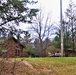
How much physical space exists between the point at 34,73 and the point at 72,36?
114 feet

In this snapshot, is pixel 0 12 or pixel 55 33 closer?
pixel 0 12

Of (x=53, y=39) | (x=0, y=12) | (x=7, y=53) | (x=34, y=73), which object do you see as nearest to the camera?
(x=7, y=53)

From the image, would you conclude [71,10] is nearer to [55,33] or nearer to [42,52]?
[55,33]

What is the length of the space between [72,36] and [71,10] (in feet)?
15.9

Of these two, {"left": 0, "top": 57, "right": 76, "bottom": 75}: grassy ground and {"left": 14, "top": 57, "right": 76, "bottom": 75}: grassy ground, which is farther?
{"left": 14, "top": 57, "right": 76, "bottom": 75}: grassy ground

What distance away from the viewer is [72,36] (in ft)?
158

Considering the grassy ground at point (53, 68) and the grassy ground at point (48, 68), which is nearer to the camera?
the grassy ground at point (48, 68)

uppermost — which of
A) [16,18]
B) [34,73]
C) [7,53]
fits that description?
[16,18]

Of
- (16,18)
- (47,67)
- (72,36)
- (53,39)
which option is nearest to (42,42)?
(53,39)

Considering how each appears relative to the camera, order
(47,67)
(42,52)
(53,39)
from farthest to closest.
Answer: (53,39), (42,52), (47,67)

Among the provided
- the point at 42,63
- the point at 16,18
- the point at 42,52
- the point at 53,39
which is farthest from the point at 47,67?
the point at 53,39

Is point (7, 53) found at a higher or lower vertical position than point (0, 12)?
lower

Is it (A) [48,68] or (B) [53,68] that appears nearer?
(A) [48,68]

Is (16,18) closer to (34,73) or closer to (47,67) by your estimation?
(47,67)
